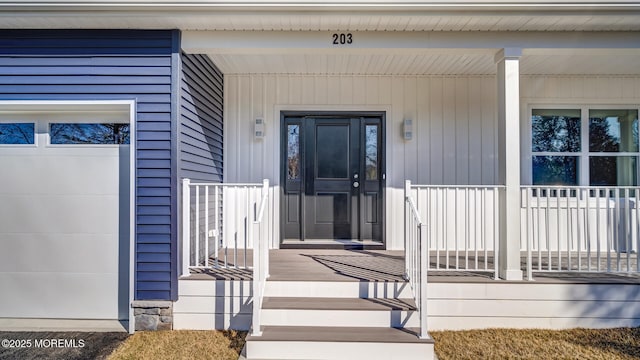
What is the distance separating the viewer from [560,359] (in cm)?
280

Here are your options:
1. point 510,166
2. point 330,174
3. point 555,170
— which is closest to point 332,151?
point 330,174

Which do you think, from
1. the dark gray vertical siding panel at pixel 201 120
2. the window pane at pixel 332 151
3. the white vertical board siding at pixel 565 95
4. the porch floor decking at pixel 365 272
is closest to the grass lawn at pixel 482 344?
the porch floor decking at pixel 365 272

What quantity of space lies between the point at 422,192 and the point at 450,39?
1945mm

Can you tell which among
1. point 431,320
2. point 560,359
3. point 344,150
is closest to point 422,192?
point 344,150

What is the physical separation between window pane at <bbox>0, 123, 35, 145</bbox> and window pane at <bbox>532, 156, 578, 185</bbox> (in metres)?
5.81

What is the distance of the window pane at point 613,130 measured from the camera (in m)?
4.75

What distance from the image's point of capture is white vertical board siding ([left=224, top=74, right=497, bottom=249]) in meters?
4.80

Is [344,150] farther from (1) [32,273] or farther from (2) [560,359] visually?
(1) [32,273]

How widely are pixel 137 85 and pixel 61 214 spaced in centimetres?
147

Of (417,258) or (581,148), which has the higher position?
(581,148)

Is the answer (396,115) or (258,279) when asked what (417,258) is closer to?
(258,279)

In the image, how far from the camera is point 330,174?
4.90 meters

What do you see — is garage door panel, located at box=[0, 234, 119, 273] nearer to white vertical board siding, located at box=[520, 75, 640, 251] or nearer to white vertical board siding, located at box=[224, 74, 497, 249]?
white vertical board siding, located at box=[224, 74, 497, 249]

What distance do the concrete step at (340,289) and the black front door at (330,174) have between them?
5.23 ft
